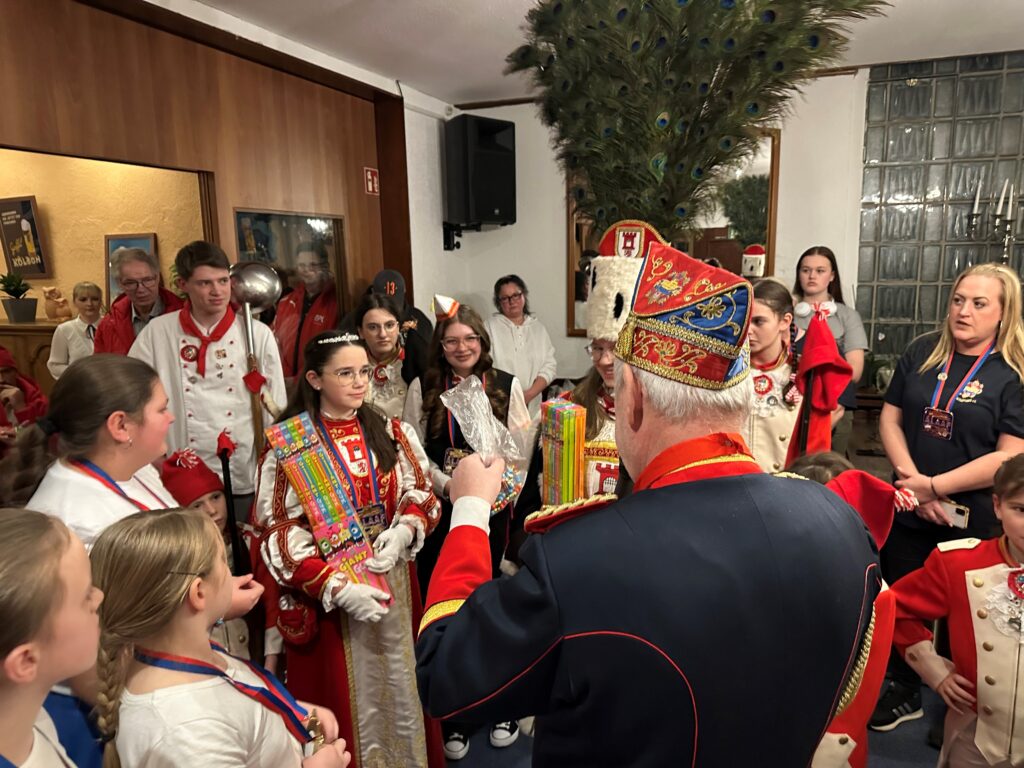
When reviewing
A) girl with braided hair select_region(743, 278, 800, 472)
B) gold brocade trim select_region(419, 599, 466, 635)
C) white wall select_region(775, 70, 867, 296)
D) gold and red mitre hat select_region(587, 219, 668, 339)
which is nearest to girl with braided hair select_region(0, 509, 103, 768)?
gold brocade trim select_region(419, 599, 466, 635)

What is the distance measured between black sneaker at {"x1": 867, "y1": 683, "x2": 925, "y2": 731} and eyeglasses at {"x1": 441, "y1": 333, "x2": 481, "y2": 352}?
2122 mm

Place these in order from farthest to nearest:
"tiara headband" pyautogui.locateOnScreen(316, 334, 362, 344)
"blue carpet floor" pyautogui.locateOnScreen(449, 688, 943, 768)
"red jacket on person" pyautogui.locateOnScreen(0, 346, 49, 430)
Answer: "red jacket on person" pyautogui.locateOnScreen(0, 346, 49, 430) < "blue carpet floor" pyautogui.locateOnScreen(449, 688, 943, 768) < "tiara headband" pyautogui.locateOnScreen(316, 334, 362, 344)

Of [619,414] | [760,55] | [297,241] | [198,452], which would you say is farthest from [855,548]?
[297,241]

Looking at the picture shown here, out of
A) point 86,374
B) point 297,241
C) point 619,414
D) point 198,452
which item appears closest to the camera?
point 619,414

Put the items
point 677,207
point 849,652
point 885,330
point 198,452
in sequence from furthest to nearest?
point 885,330
point 198,452
point 677,207
point 849,652

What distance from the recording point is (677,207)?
1722mm

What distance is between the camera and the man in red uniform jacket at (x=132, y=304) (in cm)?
302

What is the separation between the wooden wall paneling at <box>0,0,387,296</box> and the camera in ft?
9.25

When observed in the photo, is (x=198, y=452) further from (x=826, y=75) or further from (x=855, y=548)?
(x=826, y=75)

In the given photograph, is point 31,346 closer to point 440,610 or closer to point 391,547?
point 391,547

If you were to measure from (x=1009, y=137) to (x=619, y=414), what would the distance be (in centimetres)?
540

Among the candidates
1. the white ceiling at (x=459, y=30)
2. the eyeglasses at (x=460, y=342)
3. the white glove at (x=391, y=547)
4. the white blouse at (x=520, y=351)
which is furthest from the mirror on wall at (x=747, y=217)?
the white glove at (x=391, y=547)

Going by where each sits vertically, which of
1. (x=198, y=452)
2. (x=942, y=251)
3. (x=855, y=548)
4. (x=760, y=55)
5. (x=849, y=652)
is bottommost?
(x=198, y=452)

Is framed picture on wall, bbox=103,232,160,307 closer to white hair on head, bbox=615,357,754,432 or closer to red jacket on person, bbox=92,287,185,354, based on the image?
red jacket on person, bbox=92,287,185,354
